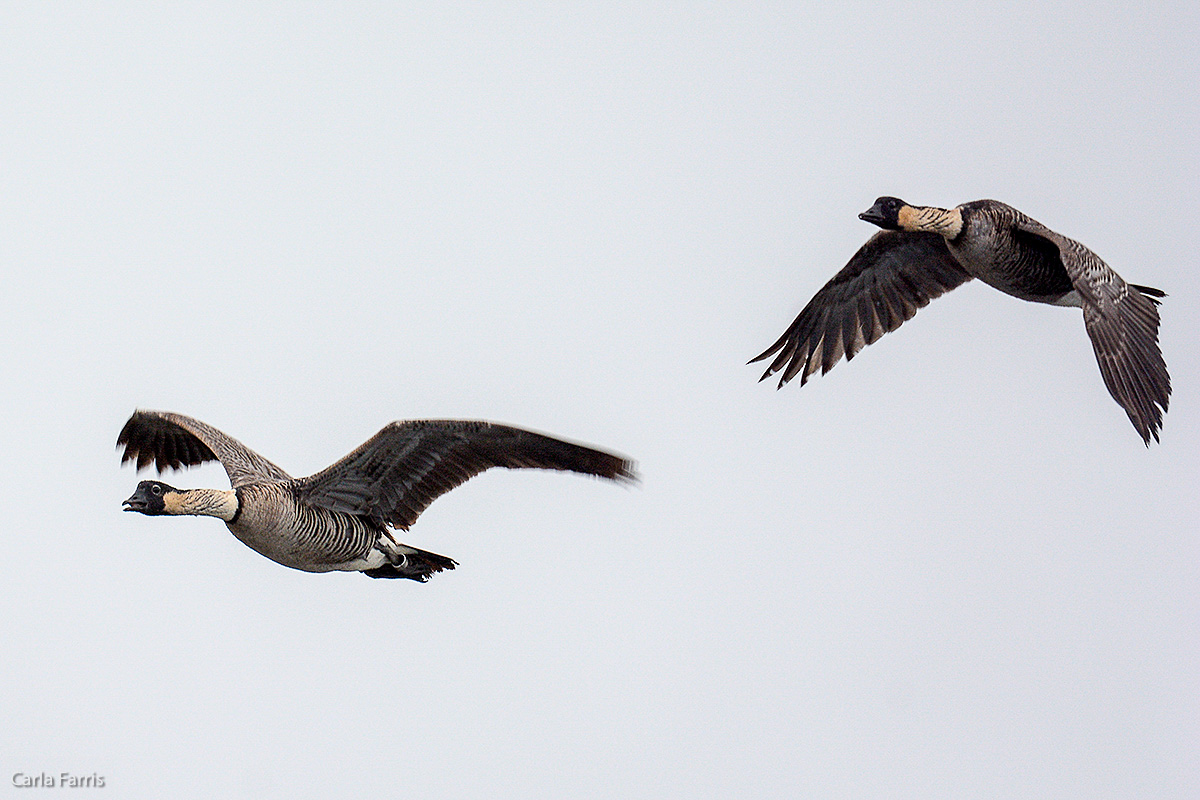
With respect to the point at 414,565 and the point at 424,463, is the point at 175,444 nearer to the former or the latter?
the point at 414,565

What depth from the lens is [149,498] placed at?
17.5 m

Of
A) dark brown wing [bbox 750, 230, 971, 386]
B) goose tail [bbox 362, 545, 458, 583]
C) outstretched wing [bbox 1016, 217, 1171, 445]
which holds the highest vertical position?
dark brown wing [bbox 750, 230, 971, 386]

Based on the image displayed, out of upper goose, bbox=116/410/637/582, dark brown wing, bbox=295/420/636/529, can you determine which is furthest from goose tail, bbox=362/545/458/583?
dark brown wing, bbox=295/420/636/529

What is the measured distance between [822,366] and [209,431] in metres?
8.49

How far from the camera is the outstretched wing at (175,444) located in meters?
19.6

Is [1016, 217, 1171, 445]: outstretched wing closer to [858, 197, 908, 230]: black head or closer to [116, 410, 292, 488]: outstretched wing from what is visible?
[858, 197, 908, 230]: black head

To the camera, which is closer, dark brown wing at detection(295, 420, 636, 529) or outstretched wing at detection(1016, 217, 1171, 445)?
→ dark brown wing at detection(295, 420, 636, 529)

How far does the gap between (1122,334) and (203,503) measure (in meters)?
10.5

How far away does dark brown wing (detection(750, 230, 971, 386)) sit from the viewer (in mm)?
21297

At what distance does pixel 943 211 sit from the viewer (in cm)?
1894

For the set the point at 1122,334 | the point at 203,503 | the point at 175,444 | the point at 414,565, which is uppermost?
the point at 175,444

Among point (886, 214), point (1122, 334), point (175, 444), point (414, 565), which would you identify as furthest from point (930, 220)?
point (175, 444)

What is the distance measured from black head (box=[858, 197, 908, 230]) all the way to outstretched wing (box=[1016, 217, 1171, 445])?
1.72 m

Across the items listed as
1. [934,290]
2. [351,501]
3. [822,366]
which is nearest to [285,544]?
[351,501]
